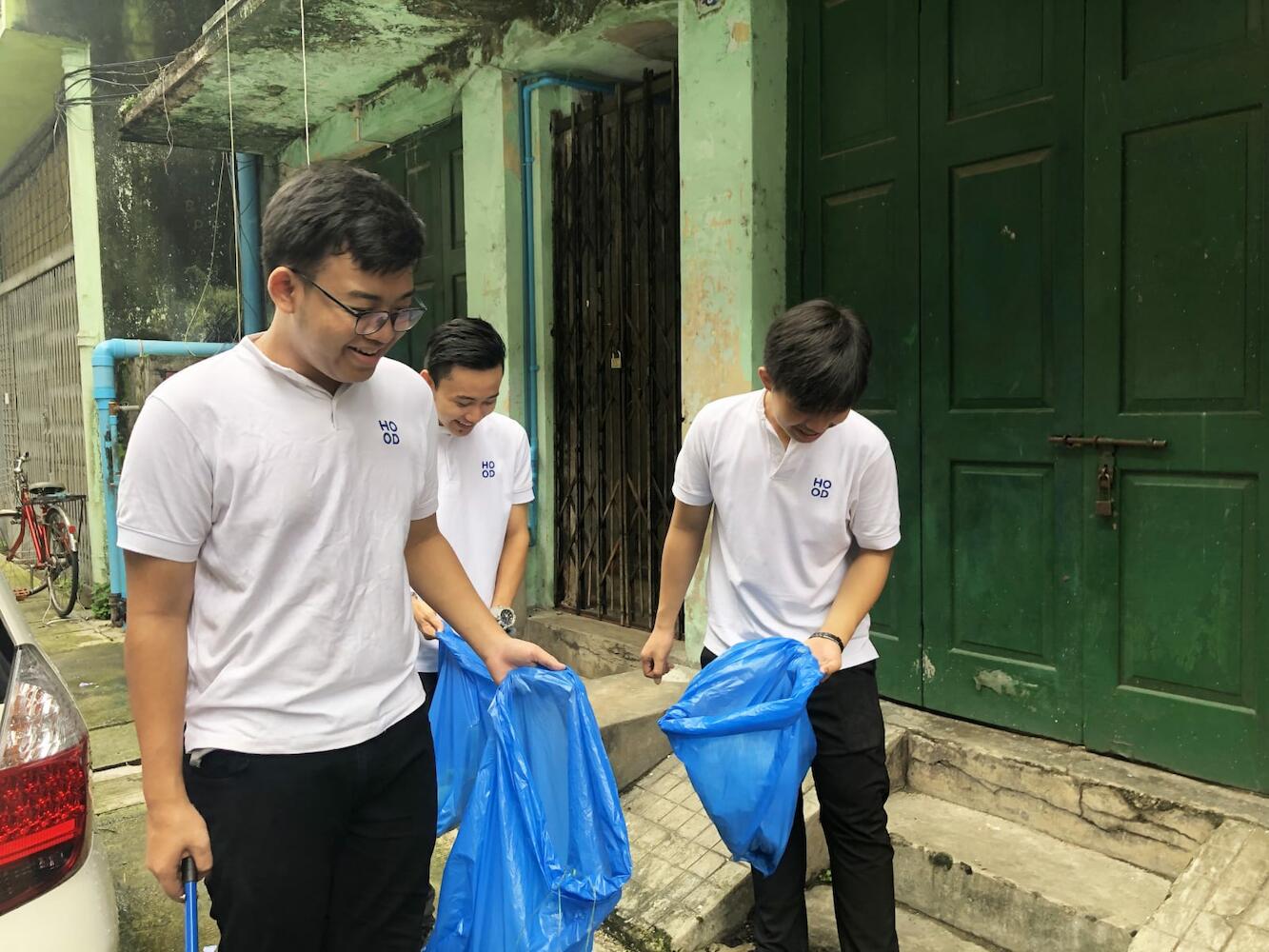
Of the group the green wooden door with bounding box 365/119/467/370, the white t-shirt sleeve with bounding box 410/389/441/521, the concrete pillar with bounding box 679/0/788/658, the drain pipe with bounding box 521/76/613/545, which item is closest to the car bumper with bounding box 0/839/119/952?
the white t-shirt sleeve with bounding box 410/389/441/521

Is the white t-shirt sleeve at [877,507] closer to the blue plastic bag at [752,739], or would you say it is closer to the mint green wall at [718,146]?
the blue plastic bag at [752,739]

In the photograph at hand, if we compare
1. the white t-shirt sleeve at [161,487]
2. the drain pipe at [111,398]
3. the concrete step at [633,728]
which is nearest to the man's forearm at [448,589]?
the white t-shirt sleeve at [161,487]

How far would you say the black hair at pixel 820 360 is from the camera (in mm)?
2068

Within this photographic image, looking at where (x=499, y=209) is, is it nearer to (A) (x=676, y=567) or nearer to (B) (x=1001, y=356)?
(B) (x=1001, y=356)

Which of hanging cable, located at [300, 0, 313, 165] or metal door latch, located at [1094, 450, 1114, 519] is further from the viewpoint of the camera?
hanging cable, located at [300, 0, 313, 165]

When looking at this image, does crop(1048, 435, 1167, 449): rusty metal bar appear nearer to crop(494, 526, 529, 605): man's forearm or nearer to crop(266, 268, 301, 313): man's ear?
crop(494, 526, 529, 605): man's forearm

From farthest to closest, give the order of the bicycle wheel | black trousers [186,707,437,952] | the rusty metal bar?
the bicycle wheel
the rusty metal bar
black trousers [186,707,437,952]

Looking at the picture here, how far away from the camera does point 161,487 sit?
1380 millimetres

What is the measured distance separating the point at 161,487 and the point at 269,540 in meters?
0.16

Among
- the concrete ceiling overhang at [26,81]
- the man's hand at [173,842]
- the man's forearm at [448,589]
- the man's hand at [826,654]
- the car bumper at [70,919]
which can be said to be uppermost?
the concrete ceiling overhang at [26,81]

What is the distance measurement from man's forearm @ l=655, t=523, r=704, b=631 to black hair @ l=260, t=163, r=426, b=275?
3.97 feet

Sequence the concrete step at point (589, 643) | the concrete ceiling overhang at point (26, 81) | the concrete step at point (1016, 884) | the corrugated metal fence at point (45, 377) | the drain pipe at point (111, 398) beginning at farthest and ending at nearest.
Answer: the corrugated metal fence at point (45, 377) → the concrete ceiling overhang at point (26, 81) → the drain pipe at point (111, 398) → the concrete step at point (589, 643) → the concrete step at point (1016, 884)

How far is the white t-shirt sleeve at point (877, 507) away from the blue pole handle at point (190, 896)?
5.01ft

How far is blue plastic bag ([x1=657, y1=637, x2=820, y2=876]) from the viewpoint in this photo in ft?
6.83
